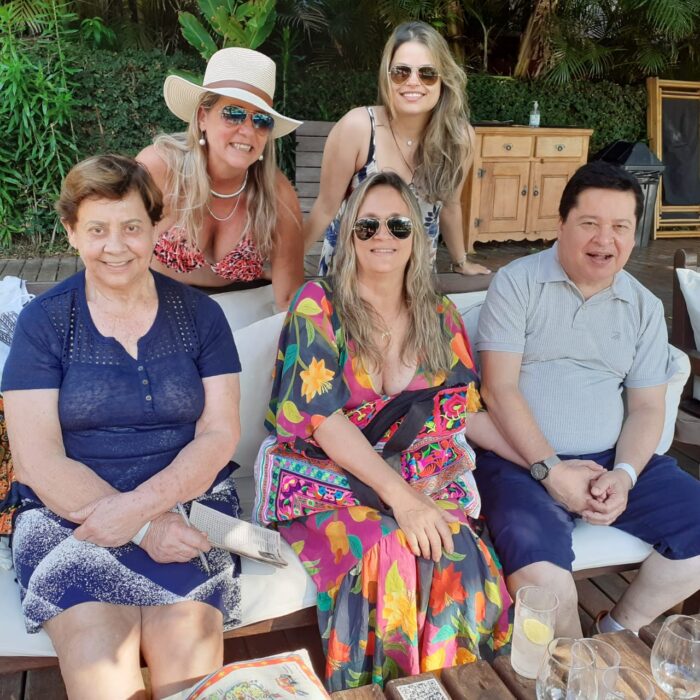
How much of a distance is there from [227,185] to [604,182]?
123 centimetres

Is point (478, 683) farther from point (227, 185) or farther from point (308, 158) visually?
point (308, 158)

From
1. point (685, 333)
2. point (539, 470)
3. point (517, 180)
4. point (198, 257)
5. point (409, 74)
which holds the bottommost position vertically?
point (539, 470)

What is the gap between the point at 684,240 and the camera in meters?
8.98

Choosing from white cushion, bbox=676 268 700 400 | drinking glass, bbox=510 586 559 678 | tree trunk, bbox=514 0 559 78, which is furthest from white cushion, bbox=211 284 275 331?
tree trunk, bbox=514 0 559 78

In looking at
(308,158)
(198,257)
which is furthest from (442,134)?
(308,158)

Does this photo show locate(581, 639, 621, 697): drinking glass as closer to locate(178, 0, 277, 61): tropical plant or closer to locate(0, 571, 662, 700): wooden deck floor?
locate(0, 571, 662, 700): wooden deck floor

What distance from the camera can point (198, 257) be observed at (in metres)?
2.49

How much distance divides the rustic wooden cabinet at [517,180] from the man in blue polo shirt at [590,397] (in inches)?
208

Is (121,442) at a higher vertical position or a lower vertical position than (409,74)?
lower

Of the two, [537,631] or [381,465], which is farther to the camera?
[381,465]

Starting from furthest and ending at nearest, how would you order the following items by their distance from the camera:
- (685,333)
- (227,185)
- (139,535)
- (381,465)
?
(685,333)
(227,185)
(381,465)
(139,535)

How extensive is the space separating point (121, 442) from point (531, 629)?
3.44 ft

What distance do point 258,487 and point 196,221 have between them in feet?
3.10

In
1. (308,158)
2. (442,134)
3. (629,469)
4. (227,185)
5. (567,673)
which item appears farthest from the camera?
(308,158)
